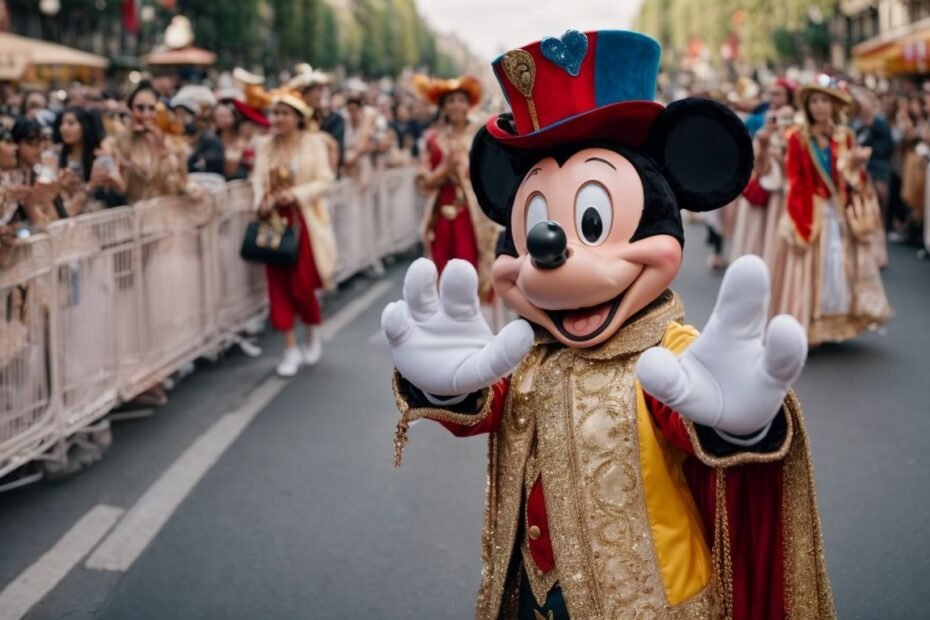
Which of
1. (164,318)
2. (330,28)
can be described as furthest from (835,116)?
(330,28)

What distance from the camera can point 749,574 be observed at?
2893mm

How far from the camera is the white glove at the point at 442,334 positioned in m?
2.75

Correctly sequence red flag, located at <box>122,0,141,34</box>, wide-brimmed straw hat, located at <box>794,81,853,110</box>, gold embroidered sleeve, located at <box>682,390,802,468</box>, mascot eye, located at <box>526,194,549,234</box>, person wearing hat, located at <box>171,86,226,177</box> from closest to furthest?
gold embroidered sleeve, located at <box>682,390,802,468</box> → mascot eye, located at <box>526,194,549,234</box> → wide-brimmed straw hat, located at <box>794,81,853,110</box> → person wearing hat, located at <box>171,86,226,177</box> → red flag, located at <box>122,0,141,34</box>

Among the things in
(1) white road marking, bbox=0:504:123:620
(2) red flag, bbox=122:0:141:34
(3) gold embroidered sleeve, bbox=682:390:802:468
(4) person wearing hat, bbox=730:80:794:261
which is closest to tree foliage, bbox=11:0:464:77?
(2) red flag, bbox=122:0:141:34

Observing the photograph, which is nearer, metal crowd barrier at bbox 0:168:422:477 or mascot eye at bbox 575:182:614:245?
mascot eye at bbox 575:182:614:245

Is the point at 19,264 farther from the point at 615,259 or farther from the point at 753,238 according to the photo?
the point at 753,238

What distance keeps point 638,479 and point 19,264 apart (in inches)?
146

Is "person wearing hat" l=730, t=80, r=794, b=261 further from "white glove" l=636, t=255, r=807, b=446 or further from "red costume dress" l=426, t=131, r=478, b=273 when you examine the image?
A: "white glove" l=636, t=255, r=807, b=446

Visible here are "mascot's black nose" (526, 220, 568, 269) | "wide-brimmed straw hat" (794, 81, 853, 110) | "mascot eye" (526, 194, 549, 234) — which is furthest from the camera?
"wide-brimmed straw hat" (794, 81, 853, 110)

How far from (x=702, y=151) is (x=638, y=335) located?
48 centimetres

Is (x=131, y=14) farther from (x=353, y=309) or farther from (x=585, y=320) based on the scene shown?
(x=585, y=320)

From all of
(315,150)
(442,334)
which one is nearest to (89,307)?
(315,150)

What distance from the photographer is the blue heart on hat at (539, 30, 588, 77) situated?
9.54 ft

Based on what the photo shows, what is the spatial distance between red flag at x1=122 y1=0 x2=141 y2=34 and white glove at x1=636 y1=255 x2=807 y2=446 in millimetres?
40809
